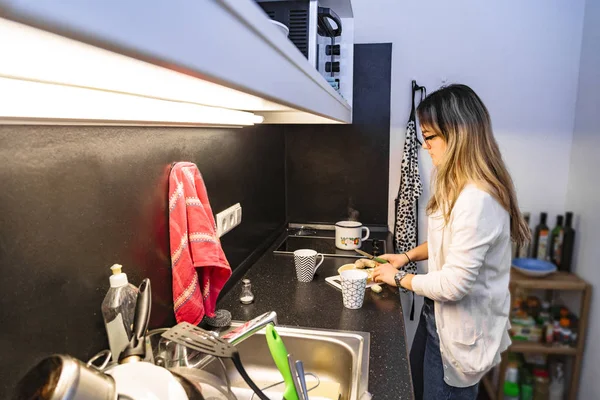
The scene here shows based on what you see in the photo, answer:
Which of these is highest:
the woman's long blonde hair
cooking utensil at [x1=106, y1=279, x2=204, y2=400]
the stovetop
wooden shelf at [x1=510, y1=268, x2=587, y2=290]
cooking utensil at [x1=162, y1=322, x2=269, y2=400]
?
the woman's long blonde hair

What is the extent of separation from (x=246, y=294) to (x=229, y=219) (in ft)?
0.85

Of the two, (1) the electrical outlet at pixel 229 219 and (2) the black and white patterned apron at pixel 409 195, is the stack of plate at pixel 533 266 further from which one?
(1) the electrical outlet at pixel 229 219

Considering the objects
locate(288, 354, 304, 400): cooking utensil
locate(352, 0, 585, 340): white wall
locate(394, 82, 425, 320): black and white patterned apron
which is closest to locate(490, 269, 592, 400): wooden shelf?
locate(352, 0, 585, 340): white wall

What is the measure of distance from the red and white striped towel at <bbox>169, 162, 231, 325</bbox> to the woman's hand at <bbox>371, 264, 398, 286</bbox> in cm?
59

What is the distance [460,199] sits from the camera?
1.14 meters

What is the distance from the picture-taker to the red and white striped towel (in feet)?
3.07

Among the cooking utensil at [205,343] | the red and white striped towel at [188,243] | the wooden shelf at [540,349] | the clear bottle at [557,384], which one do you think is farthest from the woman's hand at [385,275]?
the clear bottle at [557,384]

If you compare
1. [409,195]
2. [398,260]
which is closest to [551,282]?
[409,195]

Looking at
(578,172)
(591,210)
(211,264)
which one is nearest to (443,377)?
(211,264)

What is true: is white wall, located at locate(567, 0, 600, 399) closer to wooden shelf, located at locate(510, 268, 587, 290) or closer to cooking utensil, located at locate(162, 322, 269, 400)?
wooden shelf, located at locate(510, 268, 587, 290)

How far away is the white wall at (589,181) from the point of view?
1906 mm

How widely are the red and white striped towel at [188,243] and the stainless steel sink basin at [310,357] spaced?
0.16 metres

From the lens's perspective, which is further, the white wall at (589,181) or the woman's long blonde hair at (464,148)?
the white wall at (589,181)

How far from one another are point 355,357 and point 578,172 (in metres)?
1.76
